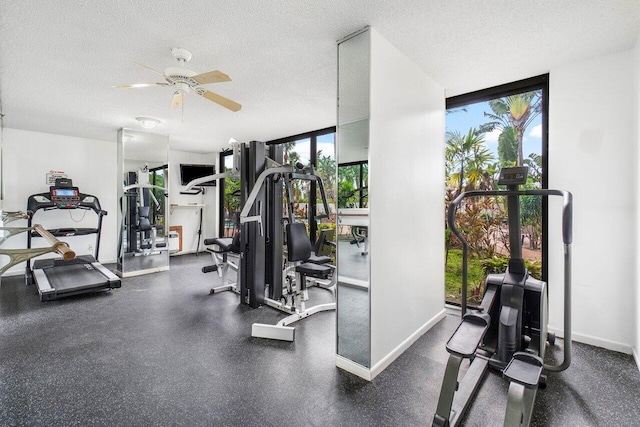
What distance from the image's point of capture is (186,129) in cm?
516

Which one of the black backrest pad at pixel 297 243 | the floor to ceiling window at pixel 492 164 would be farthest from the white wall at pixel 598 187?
the black backrest pad at pixel 297 243

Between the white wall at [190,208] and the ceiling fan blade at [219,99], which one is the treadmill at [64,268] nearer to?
the white wall at [190,208]

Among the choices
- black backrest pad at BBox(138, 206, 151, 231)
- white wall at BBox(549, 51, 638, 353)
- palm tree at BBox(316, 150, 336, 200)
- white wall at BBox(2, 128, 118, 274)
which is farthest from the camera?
black backrest pad at BBox(138, 206, 151, 231)

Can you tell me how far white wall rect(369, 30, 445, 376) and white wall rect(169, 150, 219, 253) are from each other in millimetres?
5736

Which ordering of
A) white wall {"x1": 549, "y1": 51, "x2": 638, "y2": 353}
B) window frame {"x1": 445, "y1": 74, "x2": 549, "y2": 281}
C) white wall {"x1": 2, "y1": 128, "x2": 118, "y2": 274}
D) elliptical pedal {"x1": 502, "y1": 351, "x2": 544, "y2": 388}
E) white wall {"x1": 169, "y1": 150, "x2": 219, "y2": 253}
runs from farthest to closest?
white wall {"x1": 169, "y1": 150, "x2": 219, "y2": 253}, white wall {"x1": 2, "y1": 128, "x2": 118, "y2": 274}, window frame {"x1": 445, "y1": 74, "x2": 549, "y2": 281}, white wall {"x1": 549, "y1": 51, "x2": 638, "y2": 353}, elliptical pedal {"x1": 502, "y1": 351, "x2": 544, "y2": 388}

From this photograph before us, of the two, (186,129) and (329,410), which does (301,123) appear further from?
(329,410)

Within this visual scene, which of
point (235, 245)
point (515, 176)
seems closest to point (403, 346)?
point (515, 176)

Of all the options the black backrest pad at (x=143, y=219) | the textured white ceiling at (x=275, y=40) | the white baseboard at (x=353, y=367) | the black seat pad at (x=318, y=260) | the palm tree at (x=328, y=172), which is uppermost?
the textured white ceiling at (x=275, y=40)

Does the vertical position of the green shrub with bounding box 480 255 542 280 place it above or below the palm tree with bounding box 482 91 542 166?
below

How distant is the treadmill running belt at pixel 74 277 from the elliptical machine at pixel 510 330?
4.38 m

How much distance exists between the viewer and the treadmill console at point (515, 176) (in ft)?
7.13

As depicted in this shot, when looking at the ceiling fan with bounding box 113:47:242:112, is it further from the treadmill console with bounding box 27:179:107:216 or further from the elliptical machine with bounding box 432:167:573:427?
the treadmill console with bounding box 27:179:107:216

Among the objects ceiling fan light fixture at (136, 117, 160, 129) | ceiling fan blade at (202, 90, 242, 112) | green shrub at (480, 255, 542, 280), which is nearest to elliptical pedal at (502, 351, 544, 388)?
green shrub at (480, 255, 542, 280)

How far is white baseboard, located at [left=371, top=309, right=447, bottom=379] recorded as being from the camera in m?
2.25
